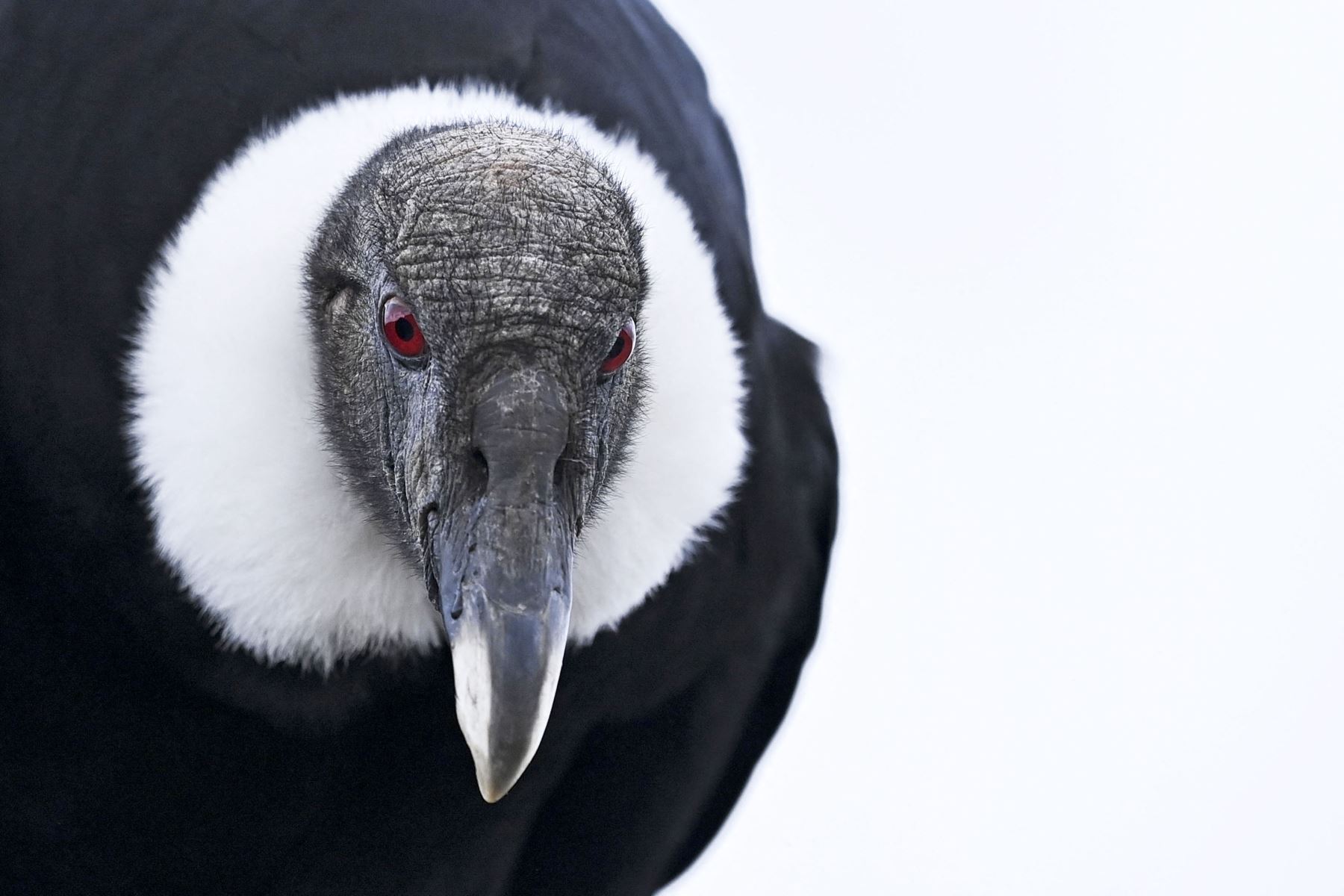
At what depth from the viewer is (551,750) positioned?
3020 mm

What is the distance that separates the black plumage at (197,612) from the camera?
2.58 metres

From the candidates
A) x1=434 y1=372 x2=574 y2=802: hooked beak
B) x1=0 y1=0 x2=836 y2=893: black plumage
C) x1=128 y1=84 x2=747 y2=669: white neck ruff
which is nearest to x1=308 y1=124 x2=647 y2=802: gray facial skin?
x1=434 y1=372 x2=574 y2=802: hooked beak

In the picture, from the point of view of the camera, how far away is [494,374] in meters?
2.10

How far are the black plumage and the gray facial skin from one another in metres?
0.38

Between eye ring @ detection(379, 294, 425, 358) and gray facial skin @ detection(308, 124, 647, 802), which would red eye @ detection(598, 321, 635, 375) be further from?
eye ring @ detection(379, 294, 425, 358)

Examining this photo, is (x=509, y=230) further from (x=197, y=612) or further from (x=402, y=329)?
(x=197, y=612)

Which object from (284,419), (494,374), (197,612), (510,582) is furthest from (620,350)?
(197,612)

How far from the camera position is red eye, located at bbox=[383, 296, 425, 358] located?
7.24 ft

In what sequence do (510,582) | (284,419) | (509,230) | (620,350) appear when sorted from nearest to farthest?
(510,582), (509,230), (620,350), (284,419)

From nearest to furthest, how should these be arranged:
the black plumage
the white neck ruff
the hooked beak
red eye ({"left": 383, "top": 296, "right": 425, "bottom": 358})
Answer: the hooked beak
red eye ({"left": 383, "top": 296, "right": 425, "bottom": 358})
the white neck ruff
the black plumage

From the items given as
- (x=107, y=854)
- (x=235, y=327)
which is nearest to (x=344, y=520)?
(x=235, y=327)

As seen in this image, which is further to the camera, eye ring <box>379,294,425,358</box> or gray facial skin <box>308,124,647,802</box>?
eye ring <box>379,294,425,358</box>

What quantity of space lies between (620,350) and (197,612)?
85 cm

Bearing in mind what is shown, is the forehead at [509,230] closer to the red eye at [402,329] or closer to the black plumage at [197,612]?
the red eye at [402,329]
